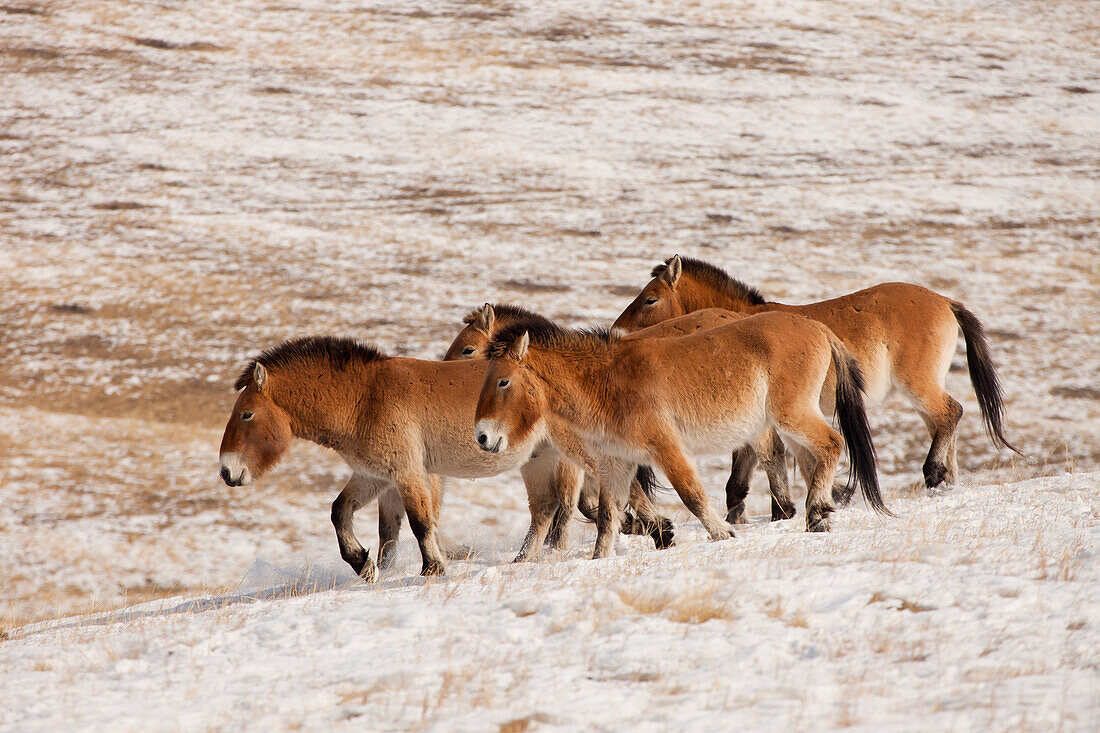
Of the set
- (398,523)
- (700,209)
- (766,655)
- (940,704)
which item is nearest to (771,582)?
(766,655)

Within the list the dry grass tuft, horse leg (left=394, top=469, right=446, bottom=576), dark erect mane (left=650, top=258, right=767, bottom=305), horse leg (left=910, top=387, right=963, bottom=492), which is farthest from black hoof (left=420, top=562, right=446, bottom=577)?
horse leg (left=910, top=387, right=963, bottom=492)

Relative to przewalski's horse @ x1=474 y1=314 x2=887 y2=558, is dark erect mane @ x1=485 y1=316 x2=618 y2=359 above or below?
above

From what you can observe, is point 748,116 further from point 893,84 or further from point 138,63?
point 138,63

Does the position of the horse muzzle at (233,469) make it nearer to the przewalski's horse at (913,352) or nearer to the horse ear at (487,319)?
the horse ear at (487,319)

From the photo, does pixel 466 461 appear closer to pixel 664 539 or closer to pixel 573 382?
pixel 573 382

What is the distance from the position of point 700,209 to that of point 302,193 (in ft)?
36.8

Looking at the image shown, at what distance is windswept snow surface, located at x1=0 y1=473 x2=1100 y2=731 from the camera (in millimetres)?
4066

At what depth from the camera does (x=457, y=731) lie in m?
4.01

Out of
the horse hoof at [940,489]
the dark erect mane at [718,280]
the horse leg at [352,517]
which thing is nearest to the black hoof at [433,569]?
the horse leg at [352,517]

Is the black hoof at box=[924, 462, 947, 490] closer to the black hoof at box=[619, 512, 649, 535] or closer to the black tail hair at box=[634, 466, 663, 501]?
the black tail hair at box=[634, 466, 663, 501]

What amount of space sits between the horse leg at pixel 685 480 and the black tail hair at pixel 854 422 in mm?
1242

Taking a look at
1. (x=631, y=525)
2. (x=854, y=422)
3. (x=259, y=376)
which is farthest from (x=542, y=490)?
(x=854, y=422)

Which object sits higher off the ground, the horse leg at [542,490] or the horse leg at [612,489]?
the horse leg at [612,489]

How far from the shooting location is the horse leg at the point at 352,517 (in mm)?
8281
